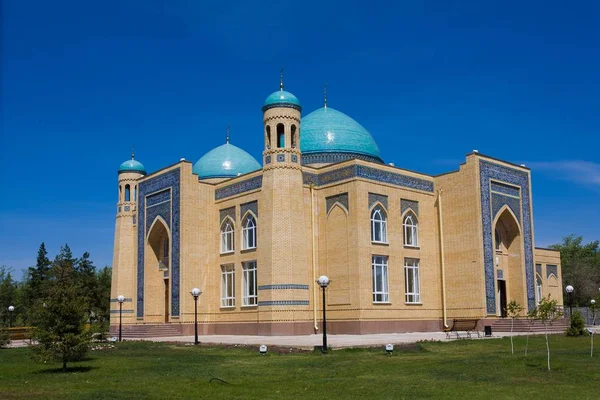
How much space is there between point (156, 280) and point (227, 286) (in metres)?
4.69

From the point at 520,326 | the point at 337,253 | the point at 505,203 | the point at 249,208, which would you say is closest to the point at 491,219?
the point at 505,203

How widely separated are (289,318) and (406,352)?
1067cm

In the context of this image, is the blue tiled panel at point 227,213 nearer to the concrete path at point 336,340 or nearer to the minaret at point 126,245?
the minaret at point 126,245

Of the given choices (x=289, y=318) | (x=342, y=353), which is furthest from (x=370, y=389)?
(x=289, y=318)

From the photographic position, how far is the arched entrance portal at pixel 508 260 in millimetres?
31797

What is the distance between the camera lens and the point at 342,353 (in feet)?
57.5

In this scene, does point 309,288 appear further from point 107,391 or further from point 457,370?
point 107,391

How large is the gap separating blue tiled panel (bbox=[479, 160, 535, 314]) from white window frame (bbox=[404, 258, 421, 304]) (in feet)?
Answer: 9.99

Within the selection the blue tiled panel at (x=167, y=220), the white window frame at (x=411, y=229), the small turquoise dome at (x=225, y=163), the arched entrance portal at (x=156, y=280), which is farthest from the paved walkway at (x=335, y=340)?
the small turquoise dome at (x=225, y=163)

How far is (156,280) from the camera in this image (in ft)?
112

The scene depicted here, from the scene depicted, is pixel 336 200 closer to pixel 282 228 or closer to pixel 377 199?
pixel 377 199

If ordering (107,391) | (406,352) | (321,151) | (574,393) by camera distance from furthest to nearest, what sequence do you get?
(321,151) → (406,352) → (107,391) → (574,393)

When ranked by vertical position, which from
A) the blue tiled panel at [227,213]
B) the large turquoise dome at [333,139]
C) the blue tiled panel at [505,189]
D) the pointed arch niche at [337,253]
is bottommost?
the pointed arch niche at [337,253]

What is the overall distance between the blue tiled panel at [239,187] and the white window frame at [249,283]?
11.3 ft
